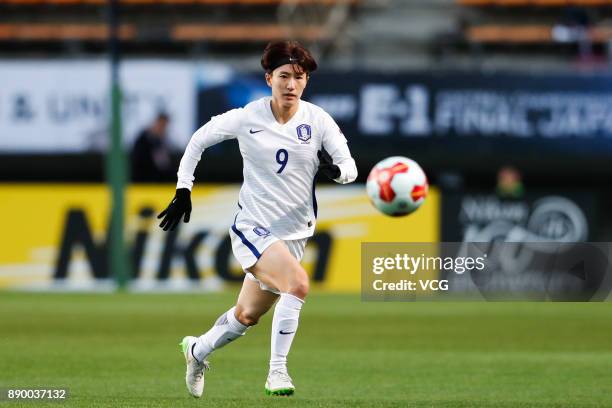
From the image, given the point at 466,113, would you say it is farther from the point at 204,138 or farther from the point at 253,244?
the point at 253,244

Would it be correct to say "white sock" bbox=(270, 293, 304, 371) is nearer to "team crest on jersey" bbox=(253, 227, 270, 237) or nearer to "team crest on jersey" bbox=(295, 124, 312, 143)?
"team crest on jersey" bbox=(253, 227, 270, 237)

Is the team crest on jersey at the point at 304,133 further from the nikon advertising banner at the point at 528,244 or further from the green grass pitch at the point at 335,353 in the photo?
the nikon advertising banner at the point at 528,244

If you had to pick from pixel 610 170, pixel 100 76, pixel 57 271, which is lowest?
pixel 57 271

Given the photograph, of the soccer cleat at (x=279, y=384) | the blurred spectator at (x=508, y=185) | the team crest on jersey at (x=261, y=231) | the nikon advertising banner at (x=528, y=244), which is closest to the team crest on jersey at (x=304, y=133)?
the team crest on jersey at (x=261, y=231)

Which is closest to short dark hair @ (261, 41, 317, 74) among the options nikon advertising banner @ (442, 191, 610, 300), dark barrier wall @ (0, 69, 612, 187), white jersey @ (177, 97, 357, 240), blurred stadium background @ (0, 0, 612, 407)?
white jersey @ (177, 97, 357, 240)

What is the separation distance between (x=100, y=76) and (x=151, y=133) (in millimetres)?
1239

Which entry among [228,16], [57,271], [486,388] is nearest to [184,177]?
[486,388]

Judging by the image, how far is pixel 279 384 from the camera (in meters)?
7.43

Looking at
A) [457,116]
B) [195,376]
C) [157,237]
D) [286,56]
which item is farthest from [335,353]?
[457,116]

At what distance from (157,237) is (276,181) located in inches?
493

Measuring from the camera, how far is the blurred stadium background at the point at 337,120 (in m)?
20.0

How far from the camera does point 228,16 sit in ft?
78.8

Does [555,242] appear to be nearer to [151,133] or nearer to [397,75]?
[397,75]

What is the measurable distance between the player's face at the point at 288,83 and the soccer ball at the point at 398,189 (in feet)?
2.56
